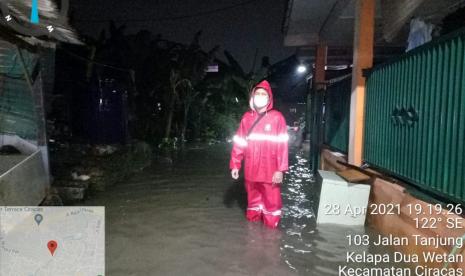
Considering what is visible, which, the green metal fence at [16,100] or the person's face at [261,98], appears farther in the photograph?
the green metal fence at [16,100]

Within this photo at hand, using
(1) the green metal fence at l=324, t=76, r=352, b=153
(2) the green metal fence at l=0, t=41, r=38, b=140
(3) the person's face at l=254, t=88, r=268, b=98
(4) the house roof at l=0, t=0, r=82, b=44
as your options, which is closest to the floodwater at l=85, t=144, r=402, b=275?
(1) the green metal fence at l=324, t=76, r=352, b=153

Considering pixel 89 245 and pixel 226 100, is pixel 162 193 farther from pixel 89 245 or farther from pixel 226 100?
pixel 226 100

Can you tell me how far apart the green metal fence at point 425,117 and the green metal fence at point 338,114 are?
67.4 inches

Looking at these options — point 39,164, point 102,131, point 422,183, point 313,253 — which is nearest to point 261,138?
point 313,253

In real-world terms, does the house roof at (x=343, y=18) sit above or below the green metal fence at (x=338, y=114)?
above

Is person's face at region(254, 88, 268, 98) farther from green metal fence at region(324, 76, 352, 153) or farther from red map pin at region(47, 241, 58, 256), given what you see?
red map pin at region(47, 241, 58, 256)

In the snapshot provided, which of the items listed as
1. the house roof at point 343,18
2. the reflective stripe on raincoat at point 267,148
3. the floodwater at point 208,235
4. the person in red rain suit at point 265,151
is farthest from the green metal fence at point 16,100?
the house roof at point 343,18

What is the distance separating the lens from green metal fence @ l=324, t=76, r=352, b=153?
7746 millimetres

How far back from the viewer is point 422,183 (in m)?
4.36

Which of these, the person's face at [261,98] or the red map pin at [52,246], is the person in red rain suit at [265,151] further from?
the red map pin at [52,246]

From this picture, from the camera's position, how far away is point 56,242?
9.24ft

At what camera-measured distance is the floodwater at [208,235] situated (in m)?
4.07

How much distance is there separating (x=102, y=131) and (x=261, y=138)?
834cm

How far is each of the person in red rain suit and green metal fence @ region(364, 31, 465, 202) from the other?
4.86ft
